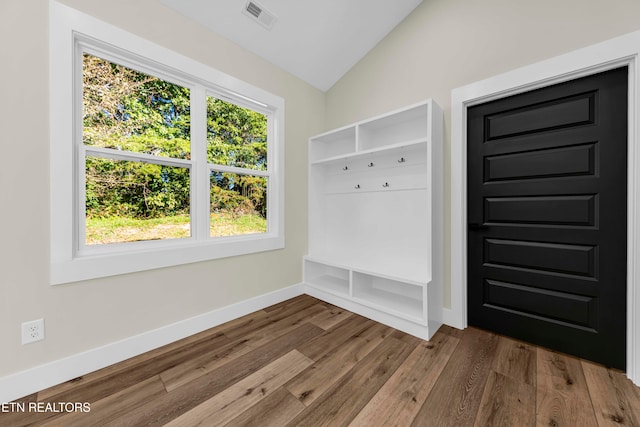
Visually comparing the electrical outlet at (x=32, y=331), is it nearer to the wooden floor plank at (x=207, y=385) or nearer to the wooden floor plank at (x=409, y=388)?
the wooden floor plank at (x=207, y=385)

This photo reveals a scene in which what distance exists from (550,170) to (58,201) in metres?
3.27

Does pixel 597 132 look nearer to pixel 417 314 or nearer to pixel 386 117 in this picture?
pixel 386 117

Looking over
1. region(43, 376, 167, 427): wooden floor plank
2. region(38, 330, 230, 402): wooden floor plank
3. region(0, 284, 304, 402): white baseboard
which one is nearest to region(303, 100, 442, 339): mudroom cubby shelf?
region(0, 284, 304, 402): white baseboard

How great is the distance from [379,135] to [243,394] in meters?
2.49

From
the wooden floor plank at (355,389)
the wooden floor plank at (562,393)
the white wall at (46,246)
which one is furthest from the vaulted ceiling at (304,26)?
the wooden floor plank at (562,393)

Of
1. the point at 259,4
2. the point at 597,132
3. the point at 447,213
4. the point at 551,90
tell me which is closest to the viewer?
the point at 597,132

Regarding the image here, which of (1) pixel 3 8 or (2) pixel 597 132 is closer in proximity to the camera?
(1) pixel 3 8

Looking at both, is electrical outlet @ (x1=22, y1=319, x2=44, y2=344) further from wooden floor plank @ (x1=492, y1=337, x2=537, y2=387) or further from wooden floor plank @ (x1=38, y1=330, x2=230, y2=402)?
wooden floor plank @ (x1=492, y1=337, x2=537, y2=387)

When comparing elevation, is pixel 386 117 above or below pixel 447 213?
above

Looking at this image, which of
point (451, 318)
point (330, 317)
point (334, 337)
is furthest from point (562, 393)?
point (330, 317)

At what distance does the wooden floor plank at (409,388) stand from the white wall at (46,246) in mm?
1535

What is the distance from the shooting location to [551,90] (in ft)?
5.87

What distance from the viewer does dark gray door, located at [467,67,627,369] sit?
159 centimetres

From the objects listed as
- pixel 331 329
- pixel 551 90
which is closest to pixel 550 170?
pixel 551 90
